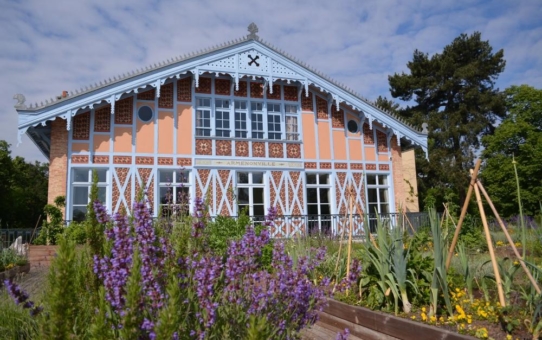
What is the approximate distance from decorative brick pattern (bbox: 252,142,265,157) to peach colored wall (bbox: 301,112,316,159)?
5.37 ft

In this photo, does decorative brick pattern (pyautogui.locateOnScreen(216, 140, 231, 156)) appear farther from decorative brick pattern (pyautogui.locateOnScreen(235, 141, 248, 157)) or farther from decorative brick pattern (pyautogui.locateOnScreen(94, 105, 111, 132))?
decorative brick pattern (pyautogui.locateOnScreen(94, 105, 111, 132))

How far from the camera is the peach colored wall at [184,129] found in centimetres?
1380

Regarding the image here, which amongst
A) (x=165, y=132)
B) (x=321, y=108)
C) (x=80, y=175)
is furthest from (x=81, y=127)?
(x=321, y=108)

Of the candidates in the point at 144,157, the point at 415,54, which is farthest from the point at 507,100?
the point at 144,157

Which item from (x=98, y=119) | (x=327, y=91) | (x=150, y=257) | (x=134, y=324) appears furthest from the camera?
(x=327, y=91)

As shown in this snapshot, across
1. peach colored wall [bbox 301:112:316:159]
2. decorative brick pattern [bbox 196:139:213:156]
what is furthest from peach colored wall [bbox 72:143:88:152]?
peach colored wall [bbox 301:112:316:159]

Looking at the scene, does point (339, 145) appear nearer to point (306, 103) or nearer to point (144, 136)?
point (306, 103)

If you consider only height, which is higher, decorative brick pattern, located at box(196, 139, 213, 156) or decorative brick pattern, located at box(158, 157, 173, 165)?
decorative brick pattern, located at box(196, 139, 213, 156)

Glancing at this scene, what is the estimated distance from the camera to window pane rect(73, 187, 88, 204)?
12.8 meters

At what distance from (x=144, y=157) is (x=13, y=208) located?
1539 cm

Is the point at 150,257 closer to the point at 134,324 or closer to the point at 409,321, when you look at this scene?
the point at 134,324

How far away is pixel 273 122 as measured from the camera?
15.1 meters

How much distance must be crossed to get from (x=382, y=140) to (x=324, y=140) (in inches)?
100

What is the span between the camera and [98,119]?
43.2 ft
